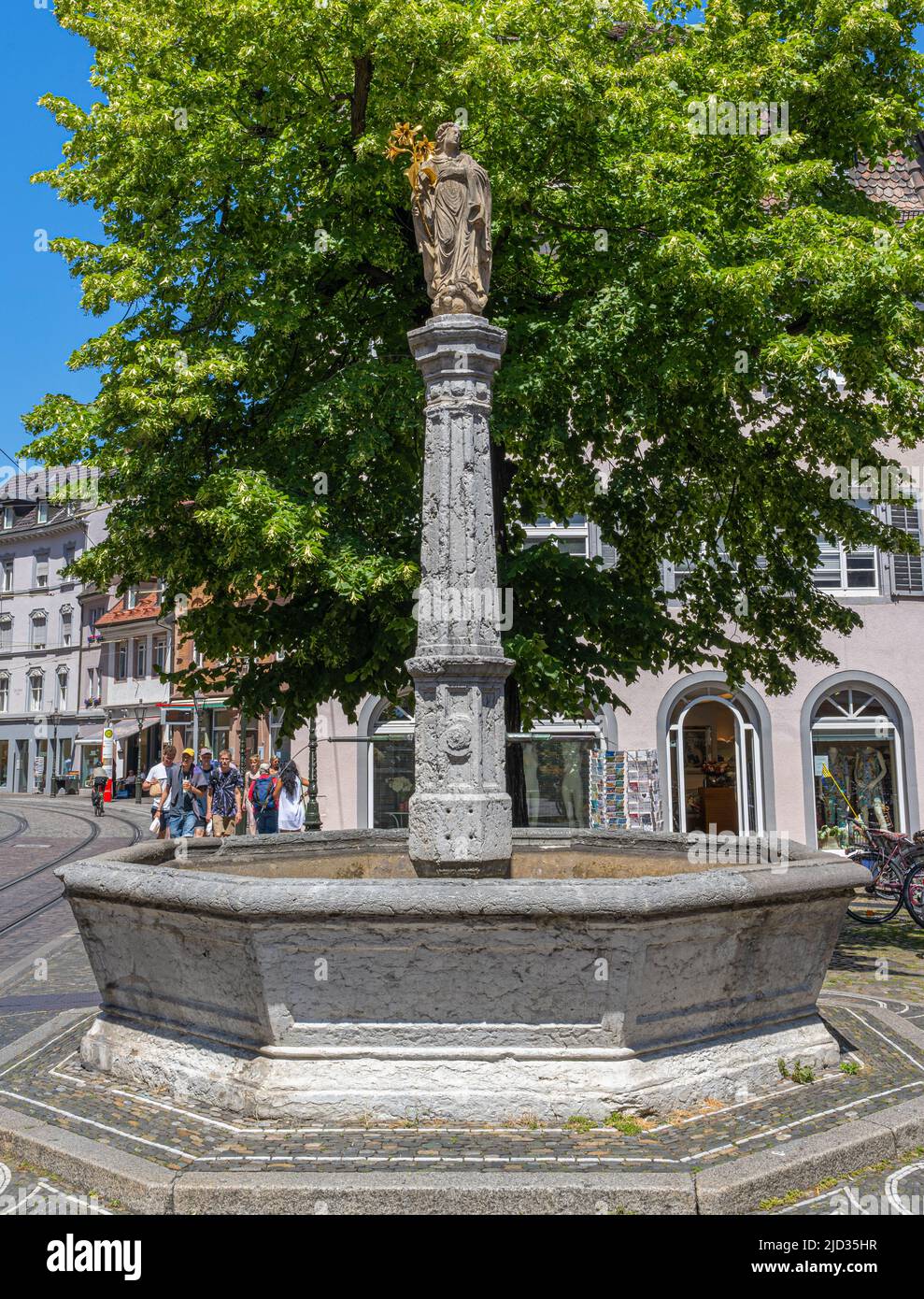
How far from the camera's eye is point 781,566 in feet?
43.1

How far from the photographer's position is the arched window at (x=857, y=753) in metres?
21.8

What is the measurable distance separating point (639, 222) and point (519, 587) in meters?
3.85

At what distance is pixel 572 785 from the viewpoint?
20750 mm

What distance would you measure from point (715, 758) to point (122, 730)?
35183 millimetres

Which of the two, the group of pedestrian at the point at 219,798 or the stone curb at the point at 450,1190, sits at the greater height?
the group of pedestrian at the point at 219,798

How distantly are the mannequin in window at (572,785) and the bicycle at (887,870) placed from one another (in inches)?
246

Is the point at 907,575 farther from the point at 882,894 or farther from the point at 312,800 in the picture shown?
the point at 312,800

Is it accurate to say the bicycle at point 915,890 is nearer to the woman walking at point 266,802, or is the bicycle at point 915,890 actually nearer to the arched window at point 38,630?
the woman walking at point 266,802

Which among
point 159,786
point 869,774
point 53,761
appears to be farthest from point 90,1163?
point 53,761

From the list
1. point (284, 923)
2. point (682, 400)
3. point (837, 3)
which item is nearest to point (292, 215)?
point (682, 400)

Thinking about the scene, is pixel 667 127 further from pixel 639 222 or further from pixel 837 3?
pixel 837 3

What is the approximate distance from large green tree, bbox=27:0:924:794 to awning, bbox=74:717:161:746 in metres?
37.4

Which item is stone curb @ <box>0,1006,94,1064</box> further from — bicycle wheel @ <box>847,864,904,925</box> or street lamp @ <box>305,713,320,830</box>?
street lamp @ <box>305,713,320,830</box>

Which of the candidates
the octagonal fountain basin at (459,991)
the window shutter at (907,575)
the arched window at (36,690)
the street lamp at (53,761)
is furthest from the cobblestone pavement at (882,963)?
the arched window at (36,690)
